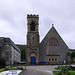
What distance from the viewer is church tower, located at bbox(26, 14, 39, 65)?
51.3 m

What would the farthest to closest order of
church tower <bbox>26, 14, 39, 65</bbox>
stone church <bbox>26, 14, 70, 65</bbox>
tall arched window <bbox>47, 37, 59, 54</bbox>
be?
tall arched window <bbox>47, 37, 59, 54</bbox>
stone church <bbox>26, 14, 70, 65</bbox>
church tower <bbox>26, 14, 39, 65</bbox>

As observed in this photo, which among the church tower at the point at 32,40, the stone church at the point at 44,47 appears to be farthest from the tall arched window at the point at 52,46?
the church tower at the point at 32,40

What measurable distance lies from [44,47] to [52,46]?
257 cm

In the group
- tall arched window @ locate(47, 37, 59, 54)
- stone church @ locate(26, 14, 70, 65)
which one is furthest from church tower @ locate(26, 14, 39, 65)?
tall arched window @ locate(47, 37, 59, 54)

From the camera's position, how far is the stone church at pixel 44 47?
→ 51.6 metres

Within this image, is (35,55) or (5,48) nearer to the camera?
(35,55)

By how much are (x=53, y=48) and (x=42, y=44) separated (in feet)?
12.2

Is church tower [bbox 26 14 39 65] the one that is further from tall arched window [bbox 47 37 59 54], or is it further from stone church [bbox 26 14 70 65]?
tall arched window [bbox 47 37 59 54]

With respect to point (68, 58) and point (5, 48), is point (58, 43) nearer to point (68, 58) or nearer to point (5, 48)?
point (68, 58)

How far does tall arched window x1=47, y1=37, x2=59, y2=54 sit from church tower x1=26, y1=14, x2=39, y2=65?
404cm

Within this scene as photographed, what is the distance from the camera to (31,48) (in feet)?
170

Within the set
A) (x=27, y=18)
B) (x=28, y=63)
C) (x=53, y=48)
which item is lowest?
(x=28, y=63)

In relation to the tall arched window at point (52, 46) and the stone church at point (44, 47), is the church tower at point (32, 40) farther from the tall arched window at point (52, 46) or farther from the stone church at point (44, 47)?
the tall arched window at point (52, 46)

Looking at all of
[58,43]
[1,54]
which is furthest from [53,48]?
[1,54]
